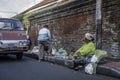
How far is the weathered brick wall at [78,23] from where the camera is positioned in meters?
11.5

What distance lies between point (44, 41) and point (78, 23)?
186 cm

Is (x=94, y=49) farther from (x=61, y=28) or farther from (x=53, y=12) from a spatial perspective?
(x=53, y=12)

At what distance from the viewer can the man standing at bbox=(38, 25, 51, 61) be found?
13312mm

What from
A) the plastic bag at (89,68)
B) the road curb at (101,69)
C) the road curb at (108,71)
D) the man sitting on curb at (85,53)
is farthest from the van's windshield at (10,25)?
the road curb at (108,71)

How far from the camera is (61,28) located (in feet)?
52.2

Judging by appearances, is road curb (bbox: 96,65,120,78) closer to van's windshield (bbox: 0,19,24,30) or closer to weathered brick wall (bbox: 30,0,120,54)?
weathered brick wall (bbox: 30,0,120,54)

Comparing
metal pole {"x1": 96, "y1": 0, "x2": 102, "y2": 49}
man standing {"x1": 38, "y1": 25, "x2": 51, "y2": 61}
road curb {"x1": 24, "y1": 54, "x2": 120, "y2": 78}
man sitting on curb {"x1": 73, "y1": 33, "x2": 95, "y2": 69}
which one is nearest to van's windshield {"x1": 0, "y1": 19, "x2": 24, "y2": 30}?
man standing {"x1": 38, "y1": 25, "x2": 51, "y2": 61}

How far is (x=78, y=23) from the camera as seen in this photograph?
14.1 meters

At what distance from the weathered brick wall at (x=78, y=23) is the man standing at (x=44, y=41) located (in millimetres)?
1448

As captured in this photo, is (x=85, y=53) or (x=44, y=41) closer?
(x=85, y=53)

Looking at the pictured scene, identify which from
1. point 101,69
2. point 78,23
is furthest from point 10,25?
point 101,69

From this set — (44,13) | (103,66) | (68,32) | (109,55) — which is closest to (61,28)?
(68,32)

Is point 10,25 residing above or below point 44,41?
above

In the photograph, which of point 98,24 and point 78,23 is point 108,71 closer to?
point 98,24
